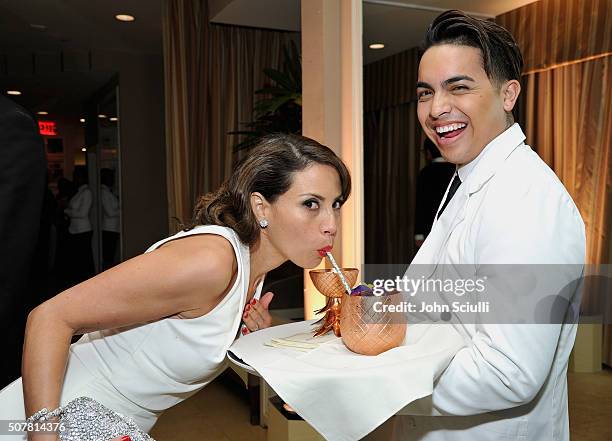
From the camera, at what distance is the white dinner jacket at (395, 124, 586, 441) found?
105cm

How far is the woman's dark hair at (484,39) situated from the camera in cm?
124

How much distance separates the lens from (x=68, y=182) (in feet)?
30.6

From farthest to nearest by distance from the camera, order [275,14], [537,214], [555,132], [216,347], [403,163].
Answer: [275,14]
[403,163]
[555,132]
[216,347]
[537,214]

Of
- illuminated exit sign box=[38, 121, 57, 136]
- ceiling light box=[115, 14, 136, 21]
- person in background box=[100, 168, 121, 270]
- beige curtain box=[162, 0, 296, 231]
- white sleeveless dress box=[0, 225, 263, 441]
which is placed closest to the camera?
white sleeveless dress box=[0, 225, 263, 441]

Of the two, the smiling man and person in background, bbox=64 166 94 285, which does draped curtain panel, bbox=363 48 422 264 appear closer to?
the smiling man

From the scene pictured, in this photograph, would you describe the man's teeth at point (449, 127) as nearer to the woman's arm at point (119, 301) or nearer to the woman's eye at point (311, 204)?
the woman's eye at point (311, 204)

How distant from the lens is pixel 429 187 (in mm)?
3252

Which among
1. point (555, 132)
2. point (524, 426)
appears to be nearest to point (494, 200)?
point (524, 426)

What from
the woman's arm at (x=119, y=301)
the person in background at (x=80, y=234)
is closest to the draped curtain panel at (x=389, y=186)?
the woman's arm at (x=119, y=301)

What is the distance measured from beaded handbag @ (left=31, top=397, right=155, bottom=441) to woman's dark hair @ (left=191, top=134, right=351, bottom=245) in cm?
51

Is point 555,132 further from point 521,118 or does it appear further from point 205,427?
point 205,427

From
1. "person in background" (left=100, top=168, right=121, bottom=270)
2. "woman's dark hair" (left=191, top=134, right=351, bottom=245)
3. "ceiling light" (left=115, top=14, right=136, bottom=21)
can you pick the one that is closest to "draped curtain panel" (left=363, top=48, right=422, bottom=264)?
"woman's dark hair" (left=191, top=134, right=351, bottom=245)

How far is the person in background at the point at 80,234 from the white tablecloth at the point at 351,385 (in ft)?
27.7

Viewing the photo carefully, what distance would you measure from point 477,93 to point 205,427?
2.87 metres
